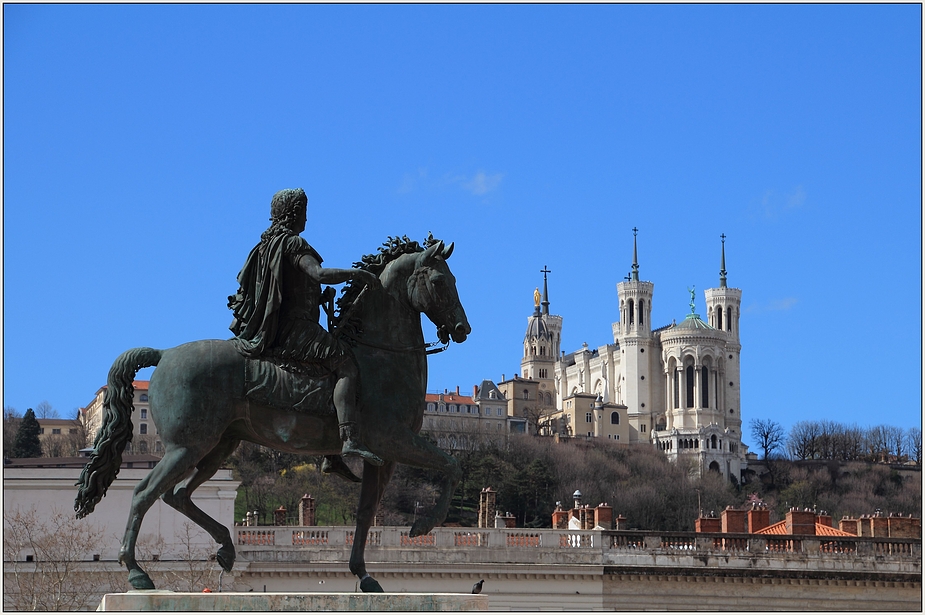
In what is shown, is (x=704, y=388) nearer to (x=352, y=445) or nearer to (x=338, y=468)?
(x=338, y=468)

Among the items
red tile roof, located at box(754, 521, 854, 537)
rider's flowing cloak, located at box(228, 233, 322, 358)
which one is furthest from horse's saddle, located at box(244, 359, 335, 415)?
red tile roof, located at box(754, 521, 854, 537)

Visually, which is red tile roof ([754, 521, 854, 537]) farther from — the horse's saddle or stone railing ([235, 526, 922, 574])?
the horse's saddle

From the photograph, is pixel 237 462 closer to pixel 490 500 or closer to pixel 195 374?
pixel 490 500

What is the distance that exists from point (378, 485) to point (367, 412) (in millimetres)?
692

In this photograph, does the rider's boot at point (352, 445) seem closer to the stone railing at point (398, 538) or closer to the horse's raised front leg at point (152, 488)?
the horse's raised front leg at point (152, 488)

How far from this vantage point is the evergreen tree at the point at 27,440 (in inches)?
3836

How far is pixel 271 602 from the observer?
965cm

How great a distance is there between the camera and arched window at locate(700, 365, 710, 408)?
194000mm

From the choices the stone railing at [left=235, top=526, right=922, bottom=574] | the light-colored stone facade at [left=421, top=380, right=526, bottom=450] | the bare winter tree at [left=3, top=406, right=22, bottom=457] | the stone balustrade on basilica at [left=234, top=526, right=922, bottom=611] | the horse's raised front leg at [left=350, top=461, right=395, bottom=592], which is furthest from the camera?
the light-colored stone facade at [left=421, top=380, right=526, bottom=450]

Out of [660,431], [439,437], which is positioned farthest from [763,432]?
[439,437]

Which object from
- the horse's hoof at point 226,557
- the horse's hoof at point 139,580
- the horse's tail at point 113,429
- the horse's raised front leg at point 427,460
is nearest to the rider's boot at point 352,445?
the horse's raised front leg at point 427,460

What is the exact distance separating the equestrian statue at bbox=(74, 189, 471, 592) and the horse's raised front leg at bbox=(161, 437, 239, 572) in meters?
0.01

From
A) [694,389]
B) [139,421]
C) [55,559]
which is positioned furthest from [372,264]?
[694,389]

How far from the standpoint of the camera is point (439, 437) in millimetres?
141000
